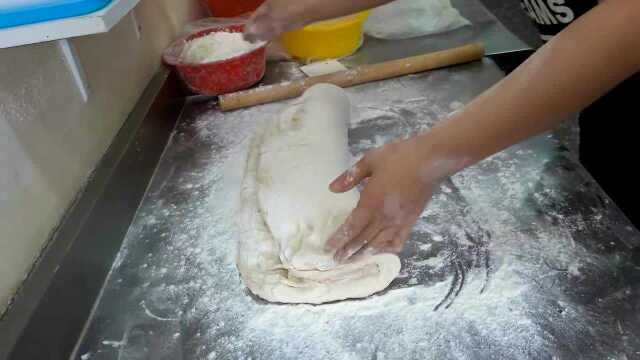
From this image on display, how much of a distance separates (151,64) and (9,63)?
71 cm

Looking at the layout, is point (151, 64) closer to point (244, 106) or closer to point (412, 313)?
point (244, 106)

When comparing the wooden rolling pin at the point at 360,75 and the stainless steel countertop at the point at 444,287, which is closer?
the stainless steel countertop at the point at 444,287

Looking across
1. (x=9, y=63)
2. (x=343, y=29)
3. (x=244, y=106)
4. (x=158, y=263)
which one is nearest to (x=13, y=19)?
(x=9, y=63)

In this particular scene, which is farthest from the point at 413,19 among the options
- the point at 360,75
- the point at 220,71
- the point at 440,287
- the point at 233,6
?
the point at 440,287

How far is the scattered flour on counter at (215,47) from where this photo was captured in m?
1.62

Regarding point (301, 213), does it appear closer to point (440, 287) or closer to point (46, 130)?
point (440, 287)

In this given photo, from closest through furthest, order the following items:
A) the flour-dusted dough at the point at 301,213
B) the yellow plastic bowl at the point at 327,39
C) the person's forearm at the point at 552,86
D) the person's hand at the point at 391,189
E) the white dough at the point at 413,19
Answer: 1. the person's forearm at the point at 552,86
2. the person's hand at the point at 391,189
3. the flour-dusted dough at the point at 301,213
4. the yellow plastic bowl at the point at 327,39
5. the white dough at the point at 413,19

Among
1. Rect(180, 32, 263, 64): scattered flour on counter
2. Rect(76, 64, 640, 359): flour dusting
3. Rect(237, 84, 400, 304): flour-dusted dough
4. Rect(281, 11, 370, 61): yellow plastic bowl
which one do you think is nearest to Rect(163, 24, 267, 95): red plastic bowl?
Rect(180, 32, 263, 64): scattered flour on counter

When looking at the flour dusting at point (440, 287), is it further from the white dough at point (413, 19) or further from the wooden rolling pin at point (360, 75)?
the white dough at point (413, 19)

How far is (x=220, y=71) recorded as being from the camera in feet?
5.18

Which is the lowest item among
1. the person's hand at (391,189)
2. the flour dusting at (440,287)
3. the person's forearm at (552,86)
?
the flour dusting at (440,287)

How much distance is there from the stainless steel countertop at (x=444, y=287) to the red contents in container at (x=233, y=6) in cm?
101

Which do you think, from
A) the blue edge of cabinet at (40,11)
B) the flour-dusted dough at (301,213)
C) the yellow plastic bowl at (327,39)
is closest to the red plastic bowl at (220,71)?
the yellow plastic bowl at (327,39)

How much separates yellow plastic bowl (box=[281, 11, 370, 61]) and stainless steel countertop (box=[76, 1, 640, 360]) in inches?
28.5
